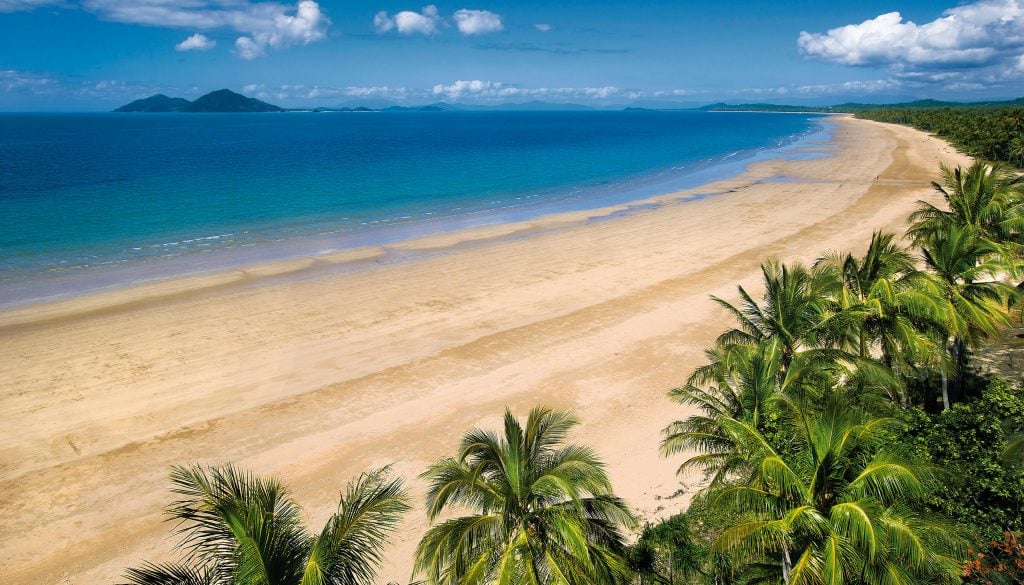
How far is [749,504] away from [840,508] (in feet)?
3.77

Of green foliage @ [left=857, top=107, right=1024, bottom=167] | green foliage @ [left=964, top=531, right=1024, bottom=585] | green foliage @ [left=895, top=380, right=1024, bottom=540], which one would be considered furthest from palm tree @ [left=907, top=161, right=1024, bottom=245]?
green foliage @ [left=857, top=107, right=1024, bottom=167]

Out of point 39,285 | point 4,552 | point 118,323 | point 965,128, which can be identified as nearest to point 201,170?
point 39,285

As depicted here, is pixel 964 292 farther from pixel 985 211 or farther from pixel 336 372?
pixel 336 372

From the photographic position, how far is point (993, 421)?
9.56 m

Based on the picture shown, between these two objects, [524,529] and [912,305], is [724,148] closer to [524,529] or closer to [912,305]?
[912,305]

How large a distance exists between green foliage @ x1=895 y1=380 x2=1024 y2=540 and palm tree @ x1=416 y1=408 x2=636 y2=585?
4.83 meters

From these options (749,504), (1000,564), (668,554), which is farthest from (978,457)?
(668,554)

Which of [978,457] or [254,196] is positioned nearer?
[978,457]

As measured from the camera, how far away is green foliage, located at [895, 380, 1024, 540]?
8688 mm

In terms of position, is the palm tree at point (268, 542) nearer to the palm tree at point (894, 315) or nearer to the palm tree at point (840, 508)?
the palm tree at point (840, 508)

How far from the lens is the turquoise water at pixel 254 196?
36156 millimetres

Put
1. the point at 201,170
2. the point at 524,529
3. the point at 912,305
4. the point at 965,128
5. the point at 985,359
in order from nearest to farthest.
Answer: the point at 524,529, the point at 912,305, the point at 985,359, the point at 201,170, the point at 965,128

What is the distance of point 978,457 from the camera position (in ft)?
30.8

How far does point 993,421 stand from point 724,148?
106 meters
